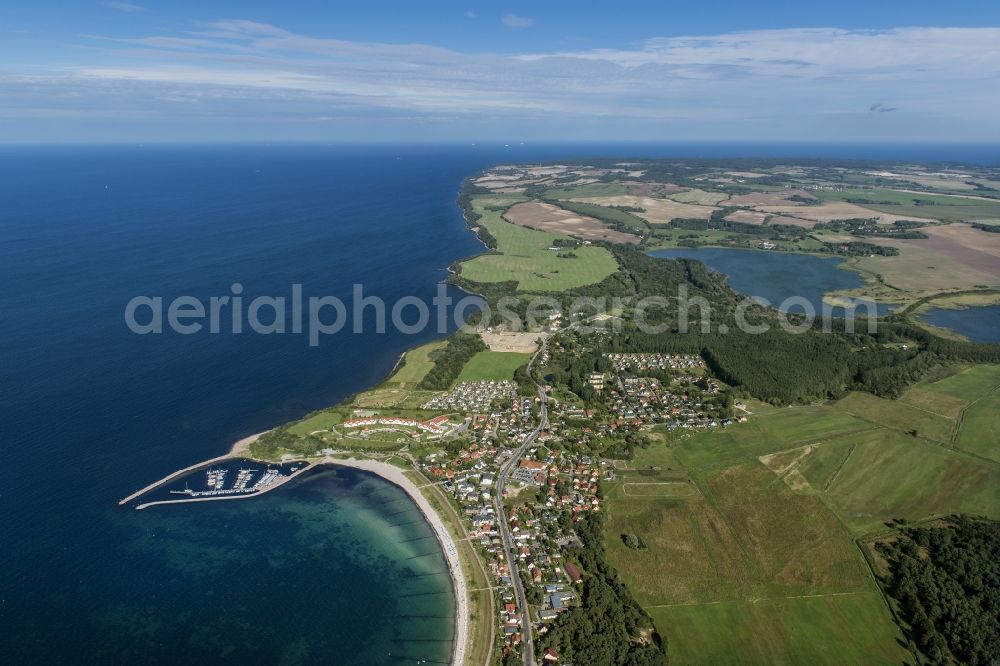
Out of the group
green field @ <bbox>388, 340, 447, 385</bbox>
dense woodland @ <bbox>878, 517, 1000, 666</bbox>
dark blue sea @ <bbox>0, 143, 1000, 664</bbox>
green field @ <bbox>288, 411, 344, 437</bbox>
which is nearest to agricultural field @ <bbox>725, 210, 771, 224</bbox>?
→ dark blue sea @ <bbox>0, 143, 1000, 664</bbox>

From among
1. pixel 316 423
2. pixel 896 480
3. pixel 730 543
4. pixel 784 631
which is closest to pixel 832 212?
pixel 896 480

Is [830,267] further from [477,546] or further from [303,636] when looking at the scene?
[303,636]

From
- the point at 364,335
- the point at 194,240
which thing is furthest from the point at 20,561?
the point at 194,240

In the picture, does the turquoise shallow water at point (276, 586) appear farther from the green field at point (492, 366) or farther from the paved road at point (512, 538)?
the green field at point (492, 366)

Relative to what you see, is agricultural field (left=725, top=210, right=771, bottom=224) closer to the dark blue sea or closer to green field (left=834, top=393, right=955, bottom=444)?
the dark blue sea

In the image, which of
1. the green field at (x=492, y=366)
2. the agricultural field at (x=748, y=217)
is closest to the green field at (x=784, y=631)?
the green field at (x=492, y=366)

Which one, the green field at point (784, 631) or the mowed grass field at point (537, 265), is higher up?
the mowed grass field at point (537, 265)

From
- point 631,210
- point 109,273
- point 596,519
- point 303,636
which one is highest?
point 631,210

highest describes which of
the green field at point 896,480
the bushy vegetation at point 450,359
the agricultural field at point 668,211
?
the agricultural field at point 668,211
